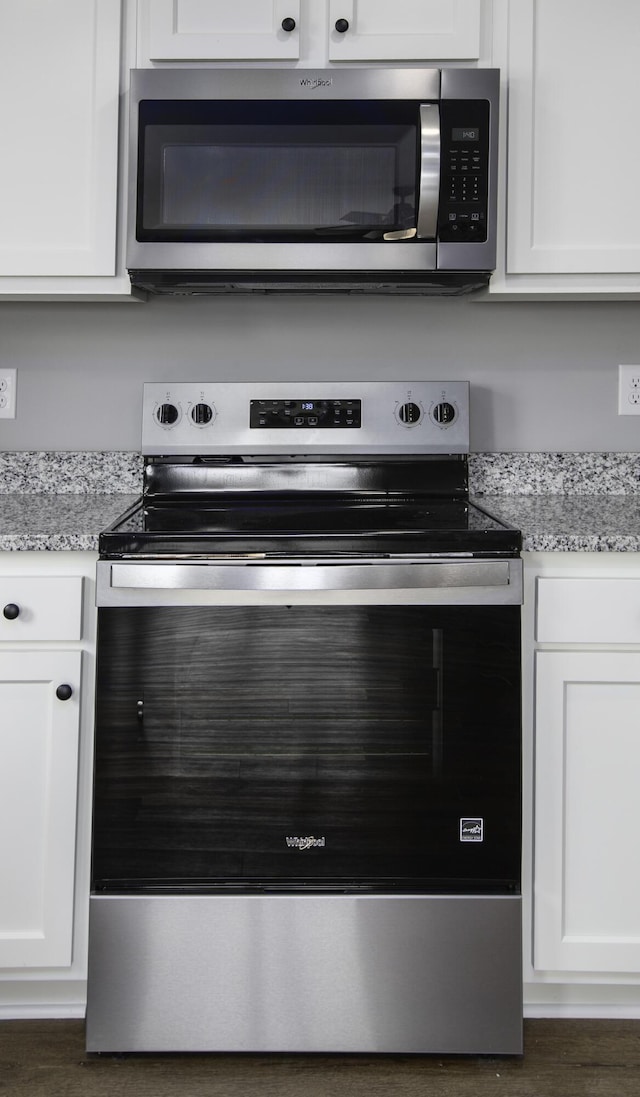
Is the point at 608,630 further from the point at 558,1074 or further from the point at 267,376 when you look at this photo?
the point at 267,376

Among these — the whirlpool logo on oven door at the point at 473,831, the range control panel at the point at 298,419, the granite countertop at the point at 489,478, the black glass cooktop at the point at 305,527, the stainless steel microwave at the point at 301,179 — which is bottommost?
the whirlpool logo on oven door at the point at 473,831

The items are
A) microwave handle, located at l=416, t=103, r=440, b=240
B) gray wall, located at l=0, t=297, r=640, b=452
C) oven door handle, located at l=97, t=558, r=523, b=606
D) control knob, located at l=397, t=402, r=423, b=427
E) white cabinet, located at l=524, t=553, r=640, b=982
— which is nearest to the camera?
oven door handle, located at l=97, t=558, r=523, b=606

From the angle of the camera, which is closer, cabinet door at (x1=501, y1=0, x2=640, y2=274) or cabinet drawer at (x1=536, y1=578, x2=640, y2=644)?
cabinet drawer at (x1=536, y1=578, x2=640, y2=644)

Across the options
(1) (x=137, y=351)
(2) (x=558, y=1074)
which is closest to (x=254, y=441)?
(1) (x=137, y=351)

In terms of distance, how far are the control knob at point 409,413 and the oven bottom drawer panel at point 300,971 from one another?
3.17 feet

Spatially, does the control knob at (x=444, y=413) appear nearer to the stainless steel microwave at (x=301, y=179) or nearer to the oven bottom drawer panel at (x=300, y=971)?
the stainless steel microwave at (x=301, y=179)

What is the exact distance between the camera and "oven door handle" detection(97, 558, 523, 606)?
→ 1.55 meters

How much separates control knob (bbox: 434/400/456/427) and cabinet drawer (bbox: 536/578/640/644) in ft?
1.76

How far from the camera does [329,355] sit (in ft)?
7.20

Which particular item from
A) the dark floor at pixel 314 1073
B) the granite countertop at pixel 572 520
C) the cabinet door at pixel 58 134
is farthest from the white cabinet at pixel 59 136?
the dark floor at pixel 314 1073

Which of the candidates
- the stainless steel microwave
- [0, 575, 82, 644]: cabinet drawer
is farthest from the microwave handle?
[0, 575, 82, 644]: cabinet drawer

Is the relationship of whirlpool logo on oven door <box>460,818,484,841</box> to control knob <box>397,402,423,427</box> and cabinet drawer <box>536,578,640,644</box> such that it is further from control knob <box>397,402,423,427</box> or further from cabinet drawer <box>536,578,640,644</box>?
control knob <box>397,402,423,427</box>

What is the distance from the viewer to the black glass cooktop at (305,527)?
1.57 m

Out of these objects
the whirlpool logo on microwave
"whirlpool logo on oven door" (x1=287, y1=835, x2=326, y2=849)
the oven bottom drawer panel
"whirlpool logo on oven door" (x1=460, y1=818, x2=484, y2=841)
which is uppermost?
the whirlpool logo on microwave
